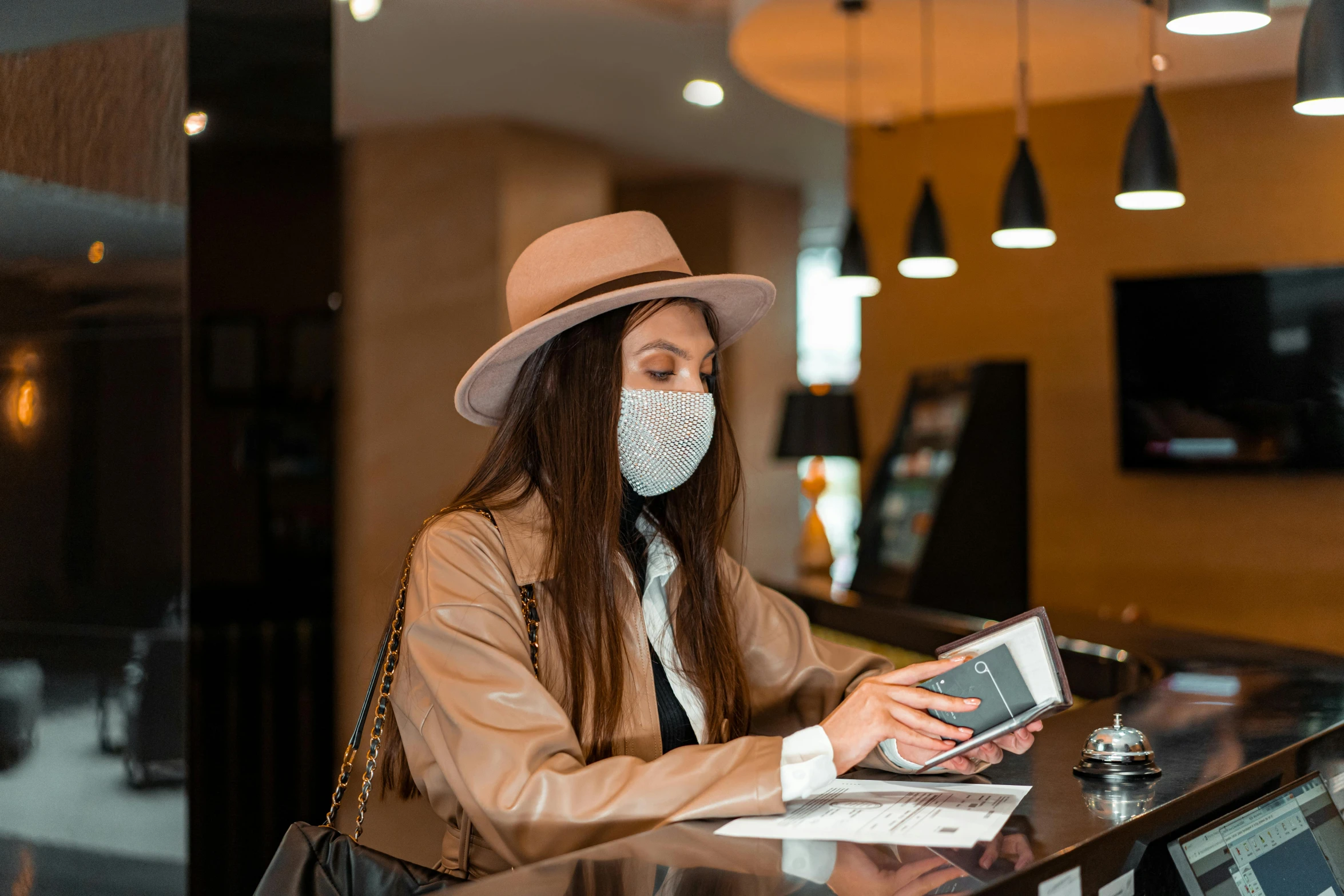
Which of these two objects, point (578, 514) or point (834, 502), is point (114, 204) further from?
point (834, 502)

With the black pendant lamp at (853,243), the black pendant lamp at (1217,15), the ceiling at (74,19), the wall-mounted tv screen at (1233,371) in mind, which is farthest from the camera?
the wall-mounted tv screen at (1233,371)

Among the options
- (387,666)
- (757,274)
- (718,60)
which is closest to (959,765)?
(387,666)

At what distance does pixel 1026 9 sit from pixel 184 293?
2.85m

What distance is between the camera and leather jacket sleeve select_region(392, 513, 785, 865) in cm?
134

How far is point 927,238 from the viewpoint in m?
4.62

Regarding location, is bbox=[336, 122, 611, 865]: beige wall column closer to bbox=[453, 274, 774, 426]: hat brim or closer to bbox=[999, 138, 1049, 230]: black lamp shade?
bbox=[999, 138, 1049, 230]: black lamp shade

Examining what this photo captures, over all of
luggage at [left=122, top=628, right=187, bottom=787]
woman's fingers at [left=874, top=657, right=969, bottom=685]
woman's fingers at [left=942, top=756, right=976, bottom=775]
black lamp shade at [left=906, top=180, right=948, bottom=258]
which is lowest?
luggage at [left=122, top=628, right=187, bottom=787]

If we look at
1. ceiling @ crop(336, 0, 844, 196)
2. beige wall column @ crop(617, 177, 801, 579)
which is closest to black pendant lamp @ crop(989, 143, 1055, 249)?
ceiling @ crop(336, 0, 844, 196)

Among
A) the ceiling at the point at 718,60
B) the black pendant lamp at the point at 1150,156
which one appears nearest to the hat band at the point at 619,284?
the black pendant lamp at the point at 1150,156

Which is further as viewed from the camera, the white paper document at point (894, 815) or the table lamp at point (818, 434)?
the table lamp at point (818, 434)

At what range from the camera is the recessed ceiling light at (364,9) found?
5.09 metres

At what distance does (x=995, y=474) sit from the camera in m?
4.95

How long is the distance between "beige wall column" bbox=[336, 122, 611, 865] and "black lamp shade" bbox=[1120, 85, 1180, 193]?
4222mm

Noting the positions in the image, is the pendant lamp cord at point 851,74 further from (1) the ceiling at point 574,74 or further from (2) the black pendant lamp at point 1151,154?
(2) the black pendant lamp at point 1151,154
